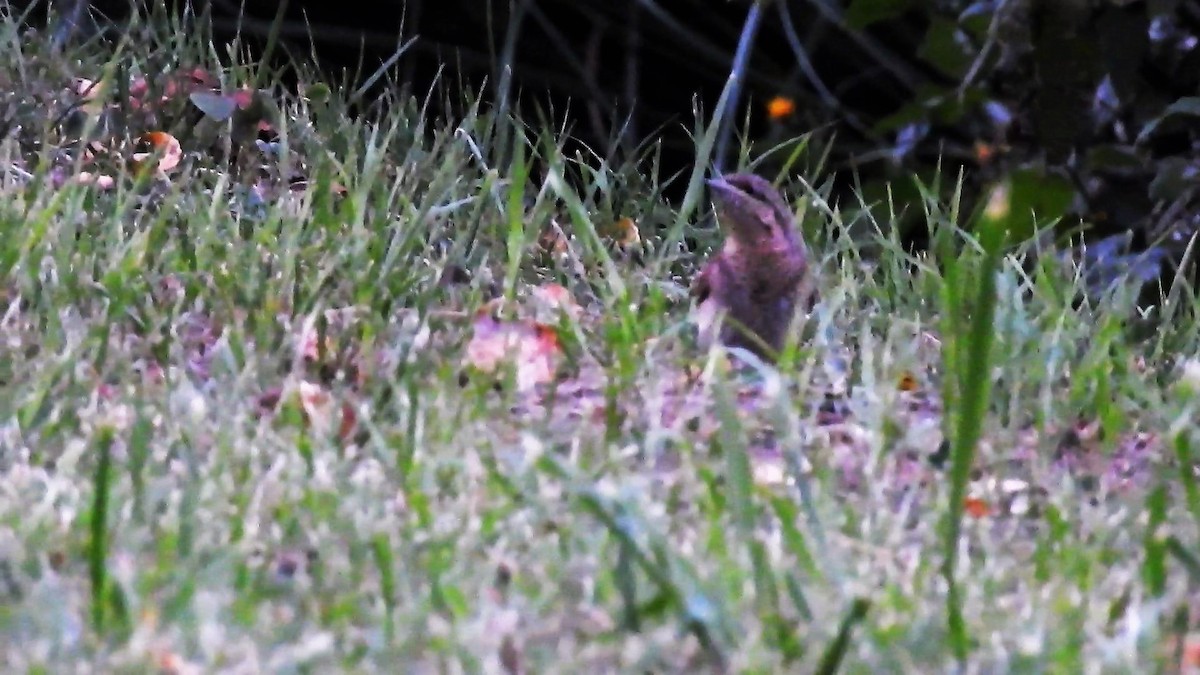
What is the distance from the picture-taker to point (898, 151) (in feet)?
11.9

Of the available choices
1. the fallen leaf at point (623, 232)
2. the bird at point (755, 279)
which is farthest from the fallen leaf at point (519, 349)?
the fallen leaf at point (623, 232)

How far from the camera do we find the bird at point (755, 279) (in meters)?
2.71

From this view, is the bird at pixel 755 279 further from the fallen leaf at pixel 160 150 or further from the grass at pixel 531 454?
the fallen leaf at pixel 160 150

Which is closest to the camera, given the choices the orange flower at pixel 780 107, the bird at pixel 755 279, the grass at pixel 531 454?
the grass at pixel 531 454

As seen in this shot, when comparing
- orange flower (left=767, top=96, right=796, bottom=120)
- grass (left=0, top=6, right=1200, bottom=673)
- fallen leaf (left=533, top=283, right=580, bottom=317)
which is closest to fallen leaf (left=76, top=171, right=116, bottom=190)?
grass (left=0, top=6, right=1200, bottom=673)

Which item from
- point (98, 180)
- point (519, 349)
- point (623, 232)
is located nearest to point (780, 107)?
point (623, 232)

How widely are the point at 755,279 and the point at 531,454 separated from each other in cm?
101

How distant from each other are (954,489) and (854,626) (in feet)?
0.56

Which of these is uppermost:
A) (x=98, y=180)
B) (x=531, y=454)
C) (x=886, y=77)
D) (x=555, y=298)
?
(x=531, y=454)

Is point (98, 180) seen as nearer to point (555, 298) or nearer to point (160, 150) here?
point (160, 150)

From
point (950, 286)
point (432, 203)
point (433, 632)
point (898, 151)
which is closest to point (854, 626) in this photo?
point (433, 632)

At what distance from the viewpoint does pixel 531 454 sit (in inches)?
70.7

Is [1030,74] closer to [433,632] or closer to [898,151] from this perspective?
[898,151]

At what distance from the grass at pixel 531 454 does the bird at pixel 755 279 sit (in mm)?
67
